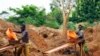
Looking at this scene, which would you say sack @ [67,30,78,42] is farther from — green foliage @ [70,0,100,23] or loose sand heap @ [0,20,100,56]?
green foliage @ [70,0,100,23]

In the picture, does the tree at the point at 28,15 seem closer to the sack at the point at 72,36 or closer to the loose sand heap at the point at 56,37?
the loose sand heap at the point at 56,37

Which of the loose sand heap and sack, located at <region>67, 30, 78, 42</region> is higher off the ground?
sack, located at <region>67, 30, 78, 42</region>

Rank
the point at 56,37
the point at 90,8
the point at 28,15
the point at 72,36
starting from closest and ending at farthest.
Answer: the point at 72,36 < the point at 56,37 < the point at 28,15 < the point at 90,8

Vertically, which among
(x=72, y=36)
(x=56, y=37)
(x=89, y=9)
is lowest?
(x=56, y=37)

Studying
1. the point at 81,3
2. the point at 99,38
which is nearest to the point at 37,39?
the point at 99,38

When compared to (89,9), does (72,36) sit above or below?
above

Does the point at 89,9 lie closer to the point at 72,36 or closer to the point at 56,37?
the point at 56,37

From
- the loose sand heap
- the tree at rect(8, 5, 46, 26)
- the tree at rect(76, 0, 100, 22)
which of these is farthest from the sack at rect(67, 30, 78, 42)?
the tree at rect(76, 0, 100, 22)

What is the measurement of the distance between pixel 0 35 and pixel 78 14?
1620cm

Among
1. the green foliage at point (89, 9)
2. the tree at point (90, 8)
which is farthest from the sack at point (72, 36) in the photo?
the tree at point (90, 8)

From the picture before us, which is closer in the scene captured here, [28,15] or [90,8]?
[28,15]

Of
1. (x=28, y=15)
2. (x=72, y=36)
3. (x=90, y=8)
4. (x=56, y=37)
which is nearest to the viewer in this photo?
(x=72, y=36)

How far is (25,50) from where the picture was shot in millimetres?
13742

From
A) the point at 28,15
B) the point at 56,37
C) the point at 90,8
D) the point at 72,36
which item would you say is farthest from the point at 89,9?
the point at 72,36
